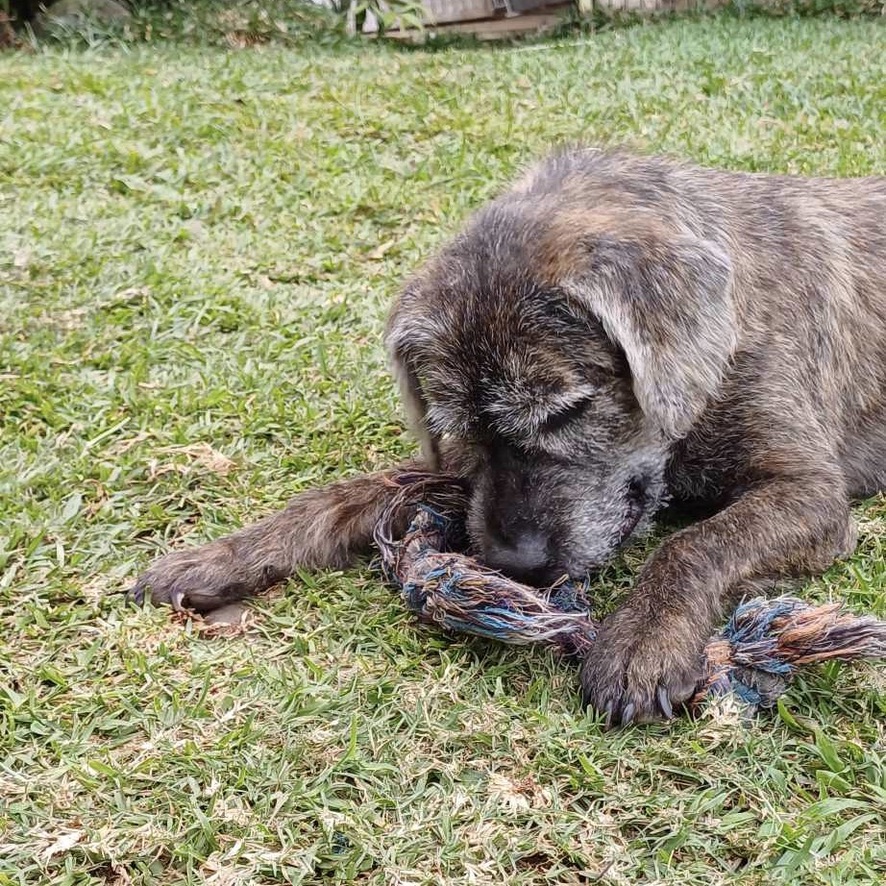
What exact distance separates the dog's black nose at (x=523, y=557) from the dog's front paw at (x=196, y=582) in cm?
89

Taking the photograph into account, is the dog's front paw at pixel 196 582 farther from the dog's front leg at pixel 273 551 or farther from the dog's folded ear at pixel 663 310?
the dog's folded ear at pixel 663 310

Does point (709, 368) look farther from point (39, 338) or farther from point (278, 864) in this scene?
point (39, 338)

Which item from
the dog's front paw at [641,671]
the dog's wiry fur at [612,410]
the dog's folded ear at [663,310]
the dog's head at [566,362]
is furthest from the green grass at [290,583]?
the dog's folded ear at [663,310]

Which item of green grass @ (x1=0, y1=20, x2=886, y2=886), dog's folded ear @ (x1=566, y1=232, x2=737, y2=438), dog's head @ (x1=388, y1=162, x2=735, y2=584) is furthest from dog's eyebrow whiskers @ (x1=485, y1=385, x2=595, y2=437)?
green grass @ (x1=0, y1=20, x2=886, y2=886)

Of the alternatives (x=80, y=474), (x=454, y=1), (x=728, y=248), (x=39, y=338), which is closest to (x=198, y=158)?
(x=39, y=338)

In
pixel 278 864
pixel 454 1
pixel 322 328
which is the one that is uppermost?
pixel 454 1

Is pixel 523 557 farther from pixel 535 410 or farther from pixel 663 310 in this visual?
pixel 663 310

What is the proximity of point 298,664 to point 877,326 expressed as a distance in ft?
9.22

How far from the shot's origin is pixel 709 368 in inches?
140

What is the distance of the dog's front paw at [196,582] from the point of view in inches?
139

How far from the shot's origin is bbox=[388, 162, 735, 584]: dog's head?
11.1ft

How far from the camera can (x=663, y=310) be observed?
11.2 ft

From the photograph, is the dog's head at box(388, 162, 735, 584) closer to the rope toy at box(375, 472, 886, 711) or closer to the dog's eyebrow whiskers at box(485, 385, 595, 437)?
the dog's eyebrow whiskers at box(485, 385, 595, 437)

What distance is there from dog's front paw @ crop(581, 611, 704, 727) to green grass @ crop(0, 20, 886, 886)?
8 centimetres
